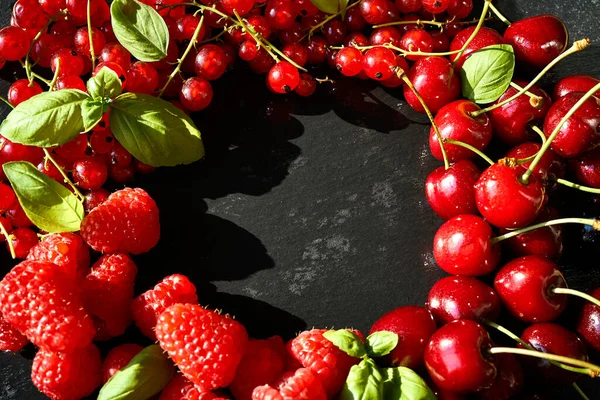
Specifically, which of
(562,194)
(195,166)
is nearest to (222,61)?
(195,166)

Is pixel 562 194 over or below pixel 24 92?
below

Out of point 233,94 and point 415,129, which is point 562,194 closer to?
point 415,129

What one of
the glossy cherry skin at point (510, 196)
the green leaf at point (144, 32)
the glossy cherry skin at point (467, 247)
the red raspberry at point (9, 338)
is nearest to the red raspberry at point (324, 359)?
the glossy cherry skin at point (467, 247)

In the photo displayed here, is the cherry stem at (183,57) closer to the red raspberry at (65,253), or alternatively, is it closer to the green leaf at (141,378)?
the red raspberry at (65,253)

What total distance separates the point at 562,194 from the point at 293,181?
503 mm

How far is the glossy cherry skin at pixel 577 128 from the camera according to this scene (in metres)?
1.15

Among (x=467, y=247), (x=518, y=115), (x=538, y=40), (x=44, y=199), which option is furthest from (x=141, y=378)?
(x=538, y=40)

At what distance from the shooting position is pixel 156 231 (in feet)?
3.89

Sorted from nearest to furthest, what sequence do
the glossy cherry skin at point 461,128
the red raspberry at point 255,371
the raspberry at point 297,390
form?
the raspberry at point 297,390 < the red raspberry at point 255,371 < the glossy cherry skin at point 461,128

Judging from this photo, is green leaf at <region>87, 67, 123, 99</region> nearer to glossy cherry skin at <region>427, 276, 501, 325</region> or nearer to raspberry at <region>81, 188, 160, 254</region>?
raspberry at <region>81, 188, 160, 254</region>

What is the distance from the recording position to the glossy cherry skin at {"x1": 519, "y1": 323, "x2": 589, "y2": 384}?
1091 mm

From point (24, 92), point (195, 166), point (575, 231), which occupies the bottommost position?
point (575, 231)

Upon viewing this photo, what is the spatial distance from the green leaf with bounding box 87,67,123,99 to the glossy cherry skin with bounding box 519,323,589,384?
81 cm

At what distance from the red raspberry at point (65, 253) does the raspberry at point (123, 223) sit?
0.03 metres
